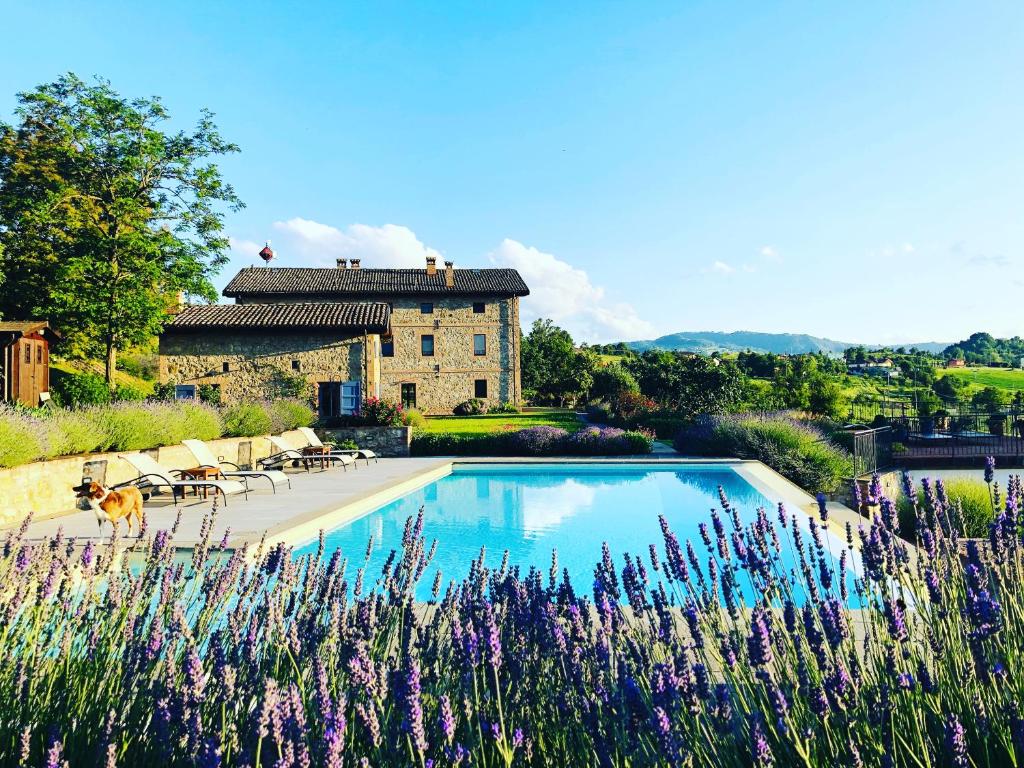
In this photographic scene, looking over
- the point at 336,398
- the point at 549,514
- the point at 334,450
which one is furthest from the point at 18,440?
the point at 336,398

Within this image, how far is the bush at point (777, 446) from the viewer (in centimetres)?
1170

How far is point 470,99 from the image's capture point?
13.8 meters

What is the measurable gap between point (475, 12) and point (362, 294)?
21.1 meters

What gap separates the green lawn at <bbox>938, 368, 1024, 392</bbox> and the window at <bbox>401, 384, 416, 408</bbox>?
3653 centimetres

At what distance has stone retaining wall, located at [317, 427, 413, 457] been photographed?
645 inches

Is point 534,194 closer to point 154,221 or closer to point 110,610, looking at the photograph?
point 154,221

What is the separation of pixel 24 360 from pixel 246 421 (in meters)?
9.01

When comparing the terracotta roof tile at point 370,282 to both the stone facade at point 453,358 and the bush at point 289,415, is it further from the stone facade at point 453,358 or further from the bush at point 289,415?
the bush at point 289,415

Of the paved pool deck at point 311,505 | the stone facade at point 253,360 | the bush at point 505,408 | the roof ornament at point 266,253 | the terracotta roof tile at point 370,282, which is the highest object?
the roof ornament at point 266,253

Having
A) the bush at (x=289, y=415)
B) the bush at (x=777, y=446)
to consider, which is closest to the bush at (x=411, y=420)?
the bush at (x=289, y=415)

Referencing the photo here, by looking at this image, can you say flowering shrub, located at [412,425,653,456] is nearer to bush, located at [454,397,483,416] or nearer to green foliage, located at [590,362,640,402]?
bush, located at [454,397,483,416]

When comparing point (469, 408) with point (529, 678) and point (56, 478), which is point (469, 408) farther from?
point (529, 678)

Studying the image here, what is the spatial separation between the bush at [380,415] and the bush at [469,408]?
1184cm

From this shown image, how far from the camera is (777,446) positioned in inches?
513
